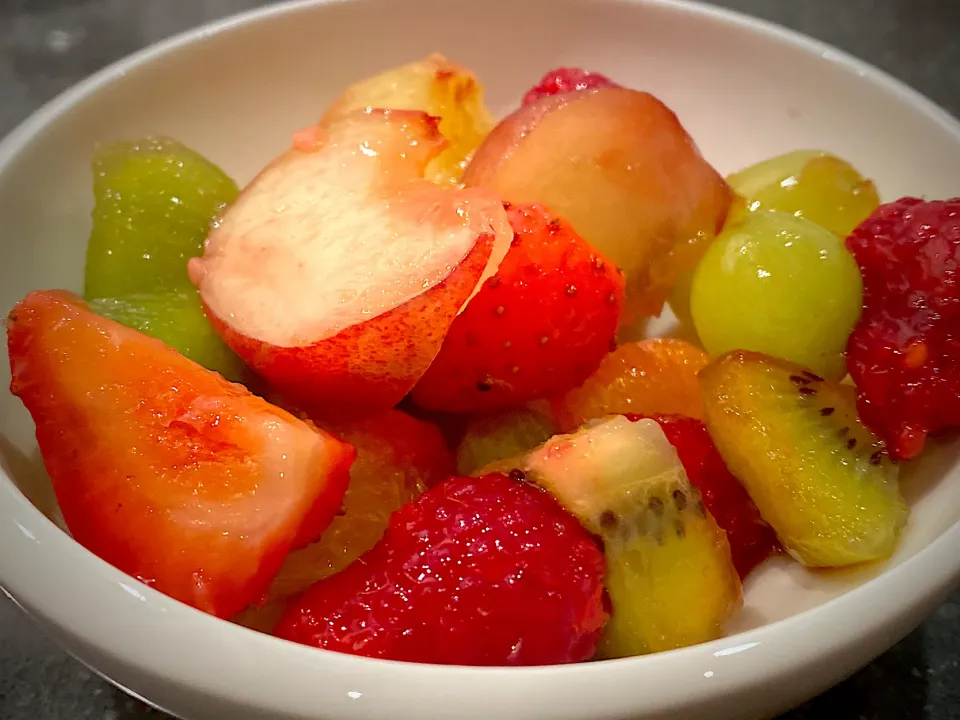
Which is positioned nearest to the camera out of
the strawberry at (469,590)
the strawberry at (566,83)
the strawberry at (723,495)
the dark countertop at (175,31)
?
the strawberry at (469,590)

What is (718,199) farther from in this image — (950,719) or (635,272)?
(950,719)

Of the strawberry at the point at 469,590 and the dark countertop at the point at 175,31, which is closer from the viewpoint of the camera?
the strawberry at the point at 469,590

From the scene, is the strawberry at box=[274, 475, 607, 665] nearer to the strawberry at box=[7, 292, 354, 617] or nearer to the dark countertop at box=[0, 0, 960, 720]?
the strawberry at box=[7, 292, 354, 617]

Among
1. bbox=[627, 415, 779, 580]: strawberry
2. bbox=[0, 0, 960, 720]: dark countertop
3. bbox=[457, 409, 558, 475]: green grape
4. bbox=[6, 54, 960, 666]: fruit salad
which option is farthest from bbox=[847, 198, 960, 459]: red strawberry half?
bbox=[0, 0, 960, 720]: dark countertop

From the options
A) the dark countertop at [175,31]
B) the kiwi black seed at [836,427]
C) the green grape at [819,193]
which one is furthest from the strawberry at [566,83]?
the dark countertop at [175,31]

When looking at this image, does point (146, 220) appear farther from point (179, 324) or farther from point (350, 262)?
point (350, 262)

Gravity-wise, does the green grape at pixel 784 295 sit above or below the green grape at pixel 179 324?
above

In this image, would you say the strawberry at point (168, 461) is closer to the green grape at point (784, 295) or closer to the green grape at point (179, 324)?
the green grape at point (179, 324)
